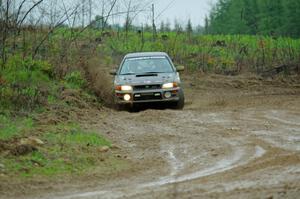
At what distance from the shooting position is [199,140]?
37.7ft

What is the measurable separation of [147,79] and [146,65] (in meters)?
0.97

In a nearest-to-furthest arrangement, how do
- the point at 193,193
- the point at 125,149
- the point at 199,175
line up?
the point at 193,193
the point at 199,175
the point at 125,149

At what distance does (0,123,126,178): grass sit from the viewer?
8.90 meters

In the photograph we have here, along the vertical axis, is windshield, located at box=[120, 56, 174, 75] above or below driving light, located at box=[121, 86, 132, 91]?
above

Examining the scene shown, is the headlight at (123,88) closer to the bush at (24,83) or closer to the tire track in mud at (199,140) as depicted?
the tire track in mud at (199,140)

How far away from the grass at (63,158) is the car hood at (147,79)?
505 centimetres

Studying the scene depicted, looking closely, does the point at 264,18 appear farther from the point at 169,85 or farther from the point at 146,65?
the point at 169,85

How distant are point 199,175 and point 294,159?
5.00ft

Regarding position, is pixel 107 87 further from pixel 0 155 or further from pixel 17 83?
pixel 0 155

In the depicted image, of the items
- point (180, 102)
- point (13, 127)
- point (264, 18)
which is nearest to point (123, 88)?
point (180, 102)

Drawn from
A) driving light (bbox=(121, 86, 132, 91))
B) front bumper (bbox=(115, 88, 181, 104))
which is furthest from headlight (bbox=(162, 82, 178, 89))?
driving light (bbox=(121, 86, 132, 91))

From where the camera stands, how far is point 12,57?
19.4 metres

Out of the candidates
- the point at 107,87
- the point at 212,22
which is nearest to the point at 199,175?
the point at 107,87

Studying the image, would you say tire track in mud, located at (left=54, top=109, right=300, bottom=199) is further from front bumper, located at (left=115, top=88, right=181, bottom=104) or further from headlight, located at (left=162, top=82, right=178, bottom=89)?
headlight, located at (left=162, top=82, right=178, bottom=89)
